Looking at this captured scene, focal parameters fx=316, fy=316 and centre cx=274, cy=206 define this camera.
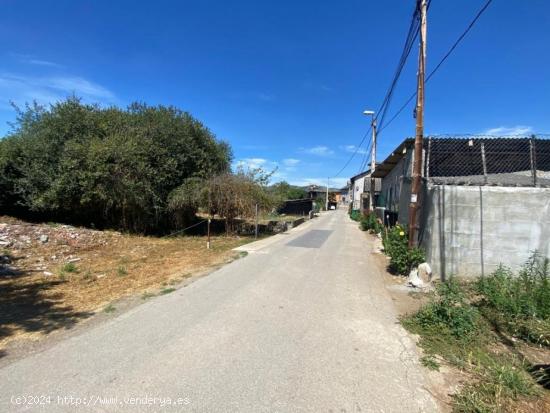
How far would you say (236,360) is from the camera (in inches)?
138

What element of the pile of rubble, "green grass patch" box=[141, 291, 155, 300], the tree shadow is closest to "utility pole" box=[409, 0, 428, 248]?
"green grass patch" box=[141, 291, 155, 300]

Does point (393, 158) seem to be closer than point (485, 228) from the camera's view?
No

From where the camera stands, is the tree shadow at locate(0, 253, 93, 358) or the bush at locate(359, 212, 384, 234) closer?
the tree shadow at locate(0, 253, 93, 358)

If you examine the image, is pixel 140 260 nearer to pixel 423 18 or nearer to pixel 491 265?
pixel 491 265

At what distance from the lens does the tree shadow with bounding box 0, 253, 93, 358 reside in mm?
4414

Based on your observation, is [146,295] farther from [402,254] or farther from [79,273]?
[402,254]

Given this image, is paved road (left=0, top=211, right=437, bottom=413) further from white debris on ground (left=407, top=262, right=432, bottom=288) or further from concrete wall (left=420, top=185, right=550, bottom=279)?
concrete wall (left=420, top=185, right=550, bottom=279)

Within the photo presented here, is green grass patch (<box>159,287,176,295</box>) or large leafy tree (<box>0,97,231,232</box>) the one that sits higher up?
large leafy tree (<box>0,97,231,232</box>)

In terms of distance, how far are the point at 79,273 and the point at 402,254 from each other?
26.2 feet

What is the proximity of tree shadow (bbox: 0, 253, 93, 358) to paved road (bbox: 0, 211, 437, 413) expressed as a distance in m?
0.79

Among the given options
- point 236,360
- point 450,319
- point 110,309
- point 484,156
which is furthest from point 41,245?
point 484,156

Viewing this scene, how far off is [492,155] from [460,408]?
31.0ft

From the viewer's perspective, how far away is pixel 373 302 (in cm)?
588

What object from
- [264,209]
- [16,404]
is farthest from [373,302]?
[264,209]
